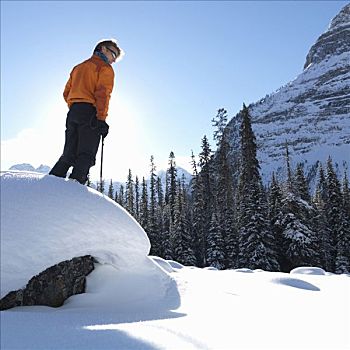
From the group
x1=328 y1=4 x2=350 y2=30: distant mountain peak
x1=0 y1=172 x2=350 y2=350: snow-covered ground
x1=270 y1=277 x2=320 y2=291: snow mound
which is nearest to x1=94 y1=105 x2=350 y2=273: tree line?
x1=270 y1=277 x2=320 y2=291: snow mound

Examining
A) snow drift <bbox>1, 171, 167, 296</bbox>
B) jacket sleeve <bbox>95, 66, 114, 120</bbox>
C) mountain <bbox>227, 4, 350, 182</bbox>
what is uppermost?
mountain <bbox>227, 4, 350, 182</bbox>

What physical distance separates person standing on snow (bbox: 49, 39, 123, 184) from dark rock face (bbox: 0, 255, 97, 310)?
1.23m

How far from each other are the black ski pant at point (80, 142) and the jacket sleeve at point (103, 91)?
10 centimetres

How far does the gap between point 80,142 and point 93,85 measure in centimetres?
64

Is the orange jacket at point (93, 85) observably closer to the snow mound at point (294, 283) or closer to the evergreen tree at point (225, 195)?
the snow mound at point (294, 283)

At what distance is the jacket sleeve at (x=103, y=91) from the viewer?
4031 mm

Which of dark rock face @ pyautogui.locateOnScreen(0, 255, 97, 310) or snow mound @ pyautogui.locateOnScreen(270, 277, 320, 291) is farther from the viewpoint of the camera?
snow mound @ pyautogui.locateOnScreen(270, 277, 320, 291)

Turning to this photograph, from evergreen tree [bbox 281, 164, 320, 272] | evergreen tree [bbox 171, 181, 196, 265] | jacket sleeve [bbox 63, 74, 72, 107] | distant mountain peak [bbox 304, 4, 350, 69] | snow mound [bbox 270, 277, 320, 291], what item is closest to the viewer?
jacket sleeve [bbox 63, 74, 72, 107]

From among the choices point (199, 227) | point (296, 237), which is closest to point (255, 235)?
point (296, 237)

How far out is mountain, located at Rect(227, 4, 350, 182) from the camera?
374ft

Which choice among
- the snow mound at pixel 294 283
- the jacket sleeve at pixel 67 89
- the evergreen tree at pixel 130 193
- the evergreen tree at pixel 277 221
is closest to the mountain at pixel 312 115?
the evergreen tree at pixel 130 193

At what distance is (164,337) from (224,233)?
2741cm

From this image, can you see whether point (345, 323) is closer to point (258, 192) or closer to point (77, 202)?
point (77, 202)

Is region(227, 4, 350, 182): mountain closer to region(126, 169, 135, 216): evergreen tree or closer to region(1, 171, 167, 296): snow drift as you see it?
region(126, 169, 135, 216): evergreen tree
